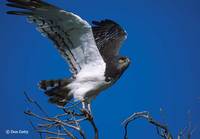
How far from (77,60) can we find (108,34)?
2.44ft

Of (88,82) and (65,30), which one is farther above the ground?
(65,30)

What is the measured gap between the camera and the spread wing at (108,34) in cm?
349

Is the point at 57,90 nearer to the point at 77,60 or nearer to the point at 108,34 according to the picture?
the point at 77,60

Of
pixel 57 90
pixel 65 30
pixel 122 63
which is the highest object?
pixel 65 30

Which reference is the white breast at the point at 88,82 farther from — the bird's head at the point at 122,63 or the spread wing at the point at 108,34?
the spread wing at the point at 108,34

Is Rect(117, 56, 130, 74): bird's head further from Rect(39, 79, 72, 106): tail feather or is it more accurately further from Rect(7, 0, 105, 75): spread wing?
Rect(39, 79, 72, 106): tail feather

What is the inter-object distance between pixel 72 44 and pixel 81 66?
0.20 meters

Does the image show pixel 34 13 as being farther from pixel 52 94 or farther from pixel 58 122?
pixel 58 122

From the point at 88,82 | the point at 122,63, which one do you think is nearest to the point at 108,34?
the point at 122,63

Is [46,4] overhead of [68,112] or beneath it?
overhead

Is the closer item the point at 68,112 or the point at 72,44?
the point at 68,112

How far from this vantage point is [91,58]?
2.96 m

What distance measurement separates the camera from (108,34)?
142 inches

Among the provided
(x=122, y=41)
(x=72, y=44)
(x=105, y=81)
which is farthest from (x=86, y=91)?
(x=122, y=41)
